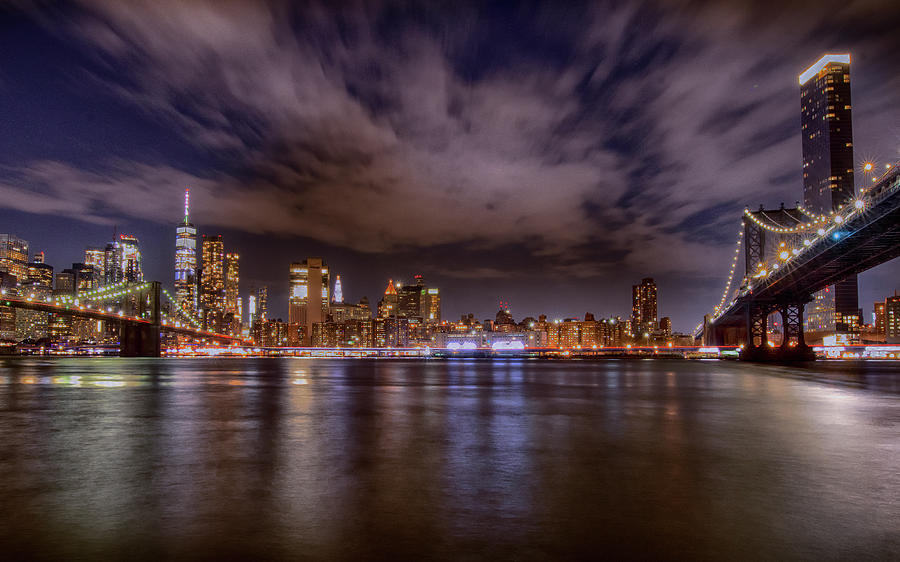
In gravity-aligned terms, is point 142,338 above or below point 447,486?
below

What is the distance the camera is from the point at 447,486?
7715 millimetres

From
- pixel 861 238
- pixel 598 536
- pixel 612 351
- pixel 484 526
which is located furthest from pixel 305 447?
Result: pixel 612 351

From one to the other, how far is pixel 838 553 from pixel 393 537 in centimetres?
444

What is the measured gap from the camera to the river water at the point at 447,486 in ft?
17.7

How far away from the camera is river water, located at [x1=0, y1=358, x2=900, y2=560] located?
212 inches

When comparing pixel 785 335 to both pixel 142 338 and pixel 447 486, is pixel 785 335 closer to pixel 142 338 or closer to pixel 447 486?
pixel 447 486

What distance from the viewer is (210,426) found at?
13.8 meters

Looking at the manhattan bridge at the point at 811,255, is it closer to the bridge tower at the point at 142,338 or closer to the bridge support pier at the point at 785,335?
the bridge support pier at the point at 785,335

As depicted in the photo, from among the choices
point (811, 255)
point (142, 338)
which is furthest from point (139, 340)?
point (811, 255)

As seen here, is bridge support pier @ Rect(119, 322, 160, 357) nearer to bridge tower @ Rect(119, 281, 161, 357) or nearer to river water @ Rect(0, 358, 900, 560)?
bridge tower @ Rect(119, 281, 161, 357)

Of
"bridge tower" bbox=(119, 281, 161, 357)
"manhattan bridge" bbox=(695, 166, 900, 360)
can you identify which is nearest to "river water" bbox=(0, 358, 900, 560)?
"manhattan bridge" bbox=(695, 166, 900, 360)

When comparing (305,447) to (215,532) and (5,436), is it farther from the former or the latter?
(5,436)

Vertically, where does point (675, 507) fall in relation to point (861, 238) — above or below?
below

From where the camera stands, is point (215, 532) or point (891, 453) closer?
point (215, 532)
